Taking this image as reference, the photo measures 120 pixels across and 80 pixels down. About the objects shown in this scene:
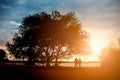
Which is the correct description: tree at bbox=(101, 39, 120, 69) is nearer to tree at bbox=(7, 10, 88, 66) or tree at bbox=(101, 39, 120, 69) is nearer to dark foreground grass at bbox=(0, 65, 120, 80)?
dark foreground grass at bbox=(0, 65, 120, 80)

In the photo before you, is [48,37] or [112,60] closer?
[112,60]

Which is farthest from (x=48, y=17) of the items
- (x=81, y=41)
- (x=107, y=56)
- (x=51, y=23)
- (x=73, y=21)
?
(x=107, y=56)

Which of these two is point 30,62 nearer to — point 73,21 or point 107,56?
point 73,21

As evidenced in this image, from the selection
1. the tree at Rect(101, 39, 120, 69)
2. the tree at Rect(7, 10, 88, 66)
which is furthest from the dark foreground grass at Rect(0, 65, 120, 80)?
Result: the tree at Rect(7, 10, 88, 66)

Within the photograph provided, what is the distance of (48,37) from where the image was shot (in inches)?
1978

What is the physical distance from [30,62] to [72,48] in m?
10.7

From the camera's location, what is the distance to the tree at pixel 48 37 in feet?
165

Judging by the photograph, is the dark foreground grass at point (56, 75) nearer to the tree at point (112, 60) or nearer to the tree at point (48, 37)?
the tree at point (112, 60)

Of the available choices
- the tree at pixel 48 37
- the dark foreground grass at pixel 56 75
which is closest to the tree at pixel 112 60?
the dark foreground grass at pixel 56 75

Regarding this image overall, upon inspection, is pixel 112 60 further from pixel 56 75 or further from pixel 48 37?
pixel 48 37

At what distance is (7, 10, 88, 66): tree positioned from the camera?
1977 inches

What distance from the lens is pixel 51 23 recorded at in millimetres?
50594

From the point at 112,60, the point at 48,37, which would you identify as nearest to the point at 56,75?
the point at 112,60

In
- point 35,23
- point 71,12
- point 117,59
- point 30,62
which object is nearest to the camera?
point 117,59
